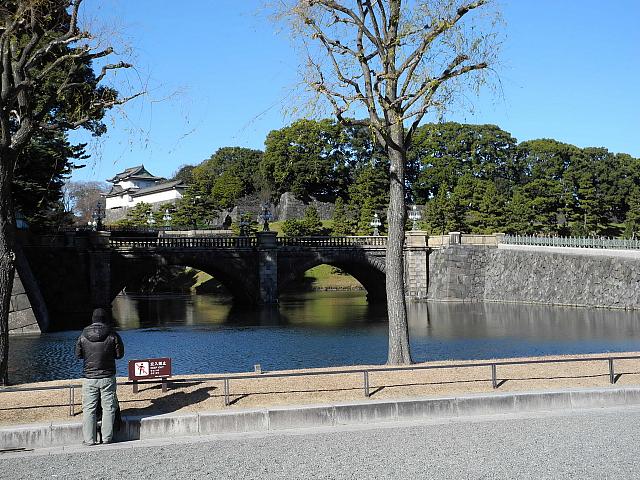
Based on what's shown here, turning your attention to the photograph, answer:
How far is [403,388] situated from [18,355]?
22534 mm

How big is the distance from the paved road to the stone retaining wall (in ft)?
127

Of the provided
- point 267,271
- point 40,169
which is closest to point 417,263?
point 267,271

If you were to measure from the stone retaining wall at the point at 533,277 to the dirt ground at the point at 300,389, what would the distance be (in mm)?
34359

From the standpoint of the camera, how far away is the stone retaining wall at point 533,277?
48.3 metres

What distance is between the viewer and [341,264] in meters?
67.4

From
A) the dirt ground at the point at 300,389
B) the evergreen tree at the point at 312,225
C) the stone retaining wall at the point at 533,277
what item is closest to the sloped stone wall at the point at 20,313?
the dirt ground at the point at 300,389

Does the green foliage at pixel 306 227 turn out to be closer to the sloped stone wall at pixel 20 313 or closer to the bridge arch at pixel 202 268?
the bridge arch at pixel 202 268

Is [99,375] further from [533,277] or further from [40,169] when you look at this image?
[533,277]

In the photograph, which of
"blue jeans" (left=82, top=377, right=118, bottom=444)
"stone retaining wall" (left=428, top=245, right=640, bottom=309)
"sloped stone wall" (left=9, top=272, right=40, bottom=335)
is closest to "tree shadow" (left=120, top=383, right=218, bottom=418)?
"blue jeans" (left=82, top=377, right=118, bottom=444)

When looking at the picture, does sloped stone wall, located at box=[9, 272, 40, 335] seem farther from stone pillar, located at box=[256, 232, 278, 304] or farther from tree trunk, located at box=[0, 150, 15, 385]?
stone pillar, located at box=[256, 232, 278, 304]

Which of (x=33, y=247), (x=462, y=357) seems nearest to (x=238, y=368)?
(x=462, y=357)

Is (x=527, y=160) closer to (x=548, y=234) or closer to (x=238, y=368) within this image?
(x=548, y=234)

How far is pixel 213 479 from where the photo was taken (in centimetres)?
921

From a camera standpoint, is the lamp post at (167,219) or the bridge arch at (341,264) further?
the lamp post at (167,219)
